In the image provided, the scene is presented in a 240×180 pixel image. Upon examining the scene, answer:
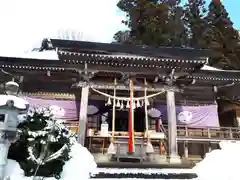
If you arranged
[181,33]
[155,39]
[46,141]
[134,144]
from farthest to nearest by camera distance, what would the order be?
[181,33], [155,39], [134,144], [46,141]

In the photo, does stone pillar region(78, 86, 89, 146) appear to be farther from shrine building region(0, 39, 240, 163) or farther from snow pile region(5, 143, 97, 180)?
snow pile region(5, 143, 97, 180)

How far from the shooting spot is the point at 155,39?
26.3 m

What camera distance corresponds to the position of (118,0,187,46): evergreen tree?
26.4 metres

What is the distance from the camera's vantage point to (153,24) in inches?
1033

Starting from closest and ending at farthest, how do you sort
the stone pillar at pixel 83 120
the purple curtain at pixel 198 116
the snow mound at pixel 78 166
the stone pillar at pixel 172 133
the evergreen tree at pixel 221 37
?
the snow mound at pixel 78 166
the stone pillar at pixel 172 133
the stone pillar at pixel 83 120
the purple curtain at pixel 198 116
the evergreen tree at pixel 221 37

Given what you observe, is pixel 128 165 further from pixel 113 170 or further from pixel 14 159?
pixel 14 159

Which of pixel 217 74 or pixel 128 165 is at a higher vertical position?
pixel 217 74

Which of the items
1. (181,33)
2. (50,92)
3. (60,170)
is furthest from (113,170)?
(181,33)

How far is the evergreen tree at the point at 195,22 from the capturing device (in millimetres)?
28337

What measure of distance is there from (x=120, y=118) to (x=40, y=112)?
6.21 meters

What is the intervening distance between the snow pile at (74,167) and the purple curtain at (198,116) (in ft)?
19.1

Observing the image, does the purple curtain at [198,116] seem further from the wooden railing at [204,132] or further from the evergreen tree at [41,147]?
the evergreen tree at [41,147]

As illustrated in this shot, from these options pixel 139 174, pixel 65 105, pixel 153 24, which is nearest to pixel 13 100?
pixel 139 174

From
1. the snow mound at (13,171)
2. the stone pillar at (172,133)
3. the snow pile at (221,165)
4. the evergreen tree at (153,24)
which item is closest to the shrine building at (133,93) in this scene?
the stone pillar at (172,133)
